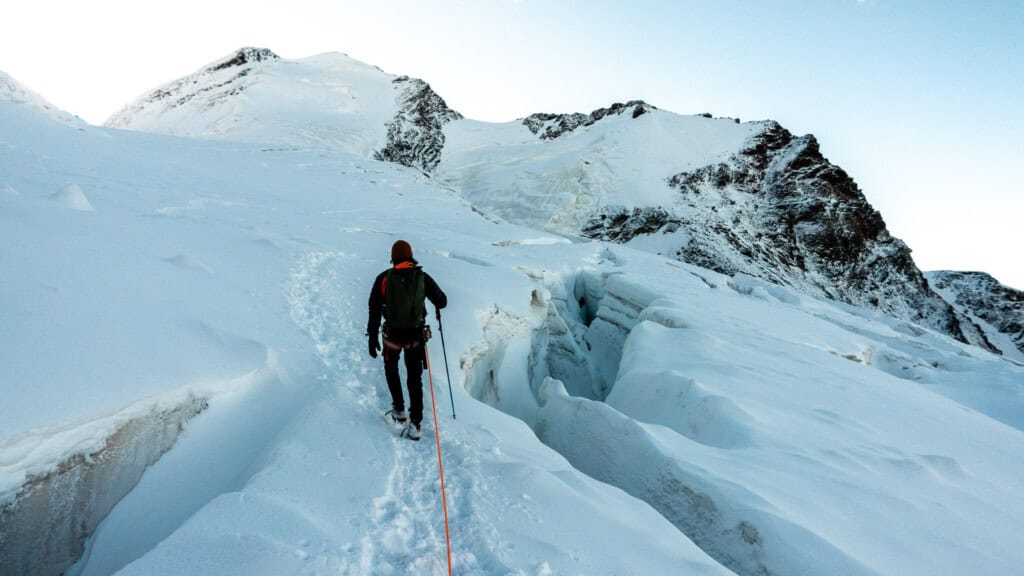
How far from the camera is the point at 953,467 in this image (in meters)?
5.71

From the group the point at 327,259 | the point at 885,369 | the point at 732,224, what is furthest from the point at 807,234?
the point at 327,259

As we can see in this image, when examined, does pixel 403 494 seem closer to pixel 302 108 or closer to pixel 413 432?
pixel 413 432

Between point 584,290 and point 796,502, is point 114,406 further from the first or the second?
point 584,290

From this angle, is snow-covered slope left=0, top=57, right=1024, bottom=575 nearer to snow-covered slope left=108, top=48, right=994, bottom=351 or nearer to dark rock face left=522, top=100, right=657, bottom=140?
snow-covered slope left=108, top=48, right=994, bottom=351

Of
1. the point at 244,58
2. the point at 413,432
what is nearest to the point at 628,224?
the point at 413,432

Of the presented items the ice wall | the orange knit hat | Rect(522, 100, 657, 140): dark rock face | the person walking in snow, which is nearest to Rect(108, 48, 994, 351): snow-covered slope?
Rect(522, 100, 657, 140): dark rock face

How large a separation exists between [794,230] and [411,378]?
68137 millimetres

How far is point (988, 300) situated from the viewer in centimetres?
6562

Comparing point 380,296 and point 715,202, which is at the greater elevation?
point 715,202

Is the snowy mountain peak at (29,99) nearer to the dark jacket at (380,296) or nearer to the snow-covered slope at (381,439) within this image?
the snow-covered slope at (381,439)

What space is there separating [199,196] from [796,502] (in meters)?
17.9

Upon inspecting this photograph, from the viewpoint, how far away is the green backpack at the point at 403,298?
4648 mm

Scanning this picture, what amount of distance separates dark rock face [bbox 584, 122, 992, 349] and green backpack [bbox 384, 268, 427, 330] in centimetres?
4795

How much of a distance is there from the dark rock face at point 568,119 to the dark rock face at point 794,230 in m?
21.9
